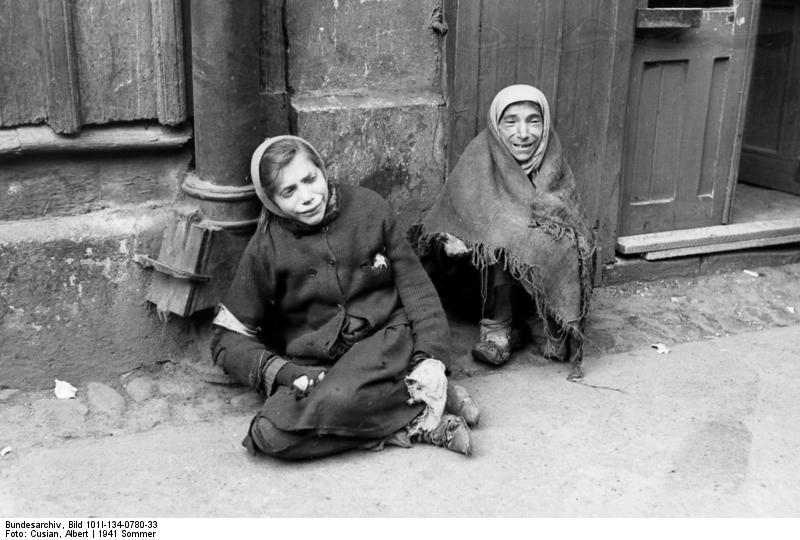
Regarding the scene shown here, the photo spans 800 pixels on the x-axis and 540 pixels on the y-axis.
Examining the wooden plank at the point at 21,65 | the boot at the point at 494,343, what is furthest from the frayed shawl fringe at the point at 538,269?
the wooden plank at the point at 21,65

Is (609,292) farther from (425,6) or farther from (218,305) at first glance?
(218,305)

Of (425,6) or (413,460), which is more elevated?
(425,6)

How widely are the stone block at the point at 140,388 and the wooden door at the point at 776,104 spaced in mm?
4123

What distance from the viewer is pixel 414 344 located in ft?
11.9

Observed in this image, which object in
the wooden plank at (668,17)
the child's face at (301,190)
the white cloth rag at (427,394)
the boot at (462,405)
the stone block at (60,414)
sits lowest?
the stone block at (60,414)

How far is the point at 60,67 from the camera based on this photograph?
363cm

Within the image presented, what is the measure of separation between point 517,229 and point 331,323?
2.95 feet

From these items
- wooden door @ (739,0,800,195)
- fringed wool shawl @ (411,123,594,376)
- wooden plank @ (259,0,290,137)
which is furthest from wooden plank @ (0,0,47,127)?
wooden door @ (739,0,800,195)

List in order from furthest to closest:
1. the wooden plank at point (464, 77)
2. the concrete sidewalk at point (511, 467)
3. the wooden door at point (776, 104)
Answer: the wooden door at point (776, 104) < the wooden plank at point (464, 77) < the concrete sidewalk at point (511, 467)

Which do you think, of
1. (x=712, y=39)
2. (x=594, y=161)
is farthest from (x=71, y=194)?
(x=712, y=39)

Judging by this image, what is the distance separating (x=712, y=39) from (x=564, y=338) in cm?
185

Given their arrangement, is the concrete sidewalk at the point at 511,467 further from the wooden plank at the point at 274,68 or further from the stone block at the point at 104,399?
the wooden plank at the point at 274,68

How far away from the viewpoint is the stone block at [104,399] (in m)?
3.74
